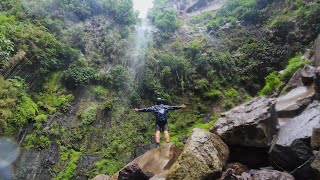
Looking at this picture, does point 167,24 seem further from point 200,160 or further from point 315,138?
point 315,138

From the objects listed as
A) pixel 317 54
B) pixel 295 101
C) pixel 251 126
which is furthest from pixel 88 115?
pixel 317 54

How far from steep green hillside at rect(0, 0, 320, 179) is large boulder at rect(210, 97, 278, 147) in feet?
15.3

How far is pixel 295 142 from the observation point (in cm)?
672

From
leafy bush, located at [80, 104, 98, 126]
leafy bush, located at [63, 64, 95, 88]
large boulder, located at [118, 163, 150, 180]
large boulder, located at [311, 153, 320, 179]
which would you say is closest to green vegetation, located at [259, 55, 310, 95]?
large boulder, located at [311, 153, 320, 179]

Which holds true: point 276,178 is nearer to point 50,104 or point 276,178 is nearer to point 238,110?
point 238,110

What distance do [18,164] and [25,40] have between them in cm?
653

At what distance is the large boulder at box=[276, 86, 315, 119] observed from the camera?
8328 millimetres

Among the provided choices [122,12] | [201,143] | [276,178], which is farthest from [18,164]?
[122,12]

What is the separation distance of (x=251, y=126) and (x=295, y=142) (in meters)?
1.14

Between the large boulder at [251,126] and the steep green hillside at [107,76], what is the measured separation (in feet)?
15.3

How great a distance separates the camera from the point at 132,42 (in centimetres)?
2019

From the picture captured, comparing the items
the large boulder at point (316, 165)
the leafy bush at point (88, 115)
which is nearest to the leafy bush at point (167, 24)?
the leafy bush at point (88, 115)

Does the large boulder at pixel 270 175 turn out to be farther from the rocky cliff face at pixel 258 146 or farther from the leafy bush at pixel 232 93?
the leafy bush at pixel 232 93

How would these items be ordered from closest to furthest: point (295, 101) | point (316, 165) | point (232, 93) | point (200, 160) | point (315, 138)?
point (316, 165) → point (315, 138) → point (200, 160) → point (295, 101) → point (232, 93)
